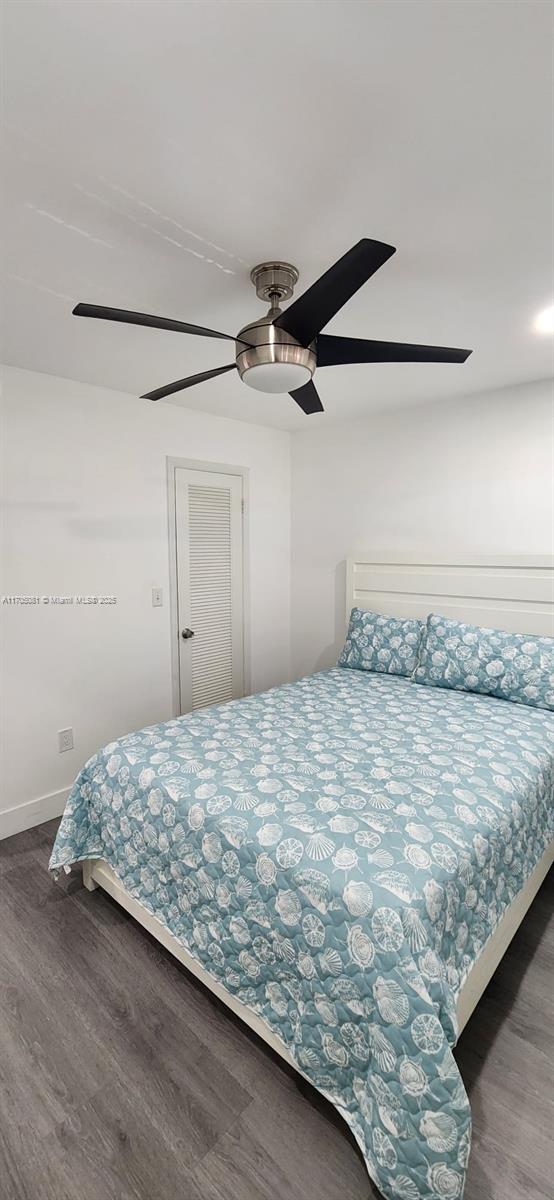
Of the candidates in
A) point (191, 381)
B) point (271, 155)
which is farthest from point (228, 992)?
point (271, 155)

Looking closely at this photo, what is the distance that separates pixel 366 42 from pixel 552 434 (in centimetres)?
236

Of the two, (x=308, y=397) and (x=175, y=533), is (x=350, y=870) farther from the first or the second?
(x=175, y=533)

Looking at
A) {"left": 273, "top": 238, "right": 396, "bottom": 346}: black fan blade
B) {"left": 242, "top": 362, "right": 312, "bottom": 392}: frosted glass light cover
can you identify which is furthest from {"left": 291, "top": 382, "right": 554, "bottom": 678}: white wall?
{"left": 273, "top": 238, "right": 396, "bottom": 346}: black fan blade

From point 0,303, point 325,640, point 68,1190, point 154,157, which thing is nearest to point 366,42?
point 154,157

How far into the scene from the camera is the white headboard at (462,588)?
9.60 feet

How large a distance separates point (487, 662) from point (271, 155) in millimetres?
2399

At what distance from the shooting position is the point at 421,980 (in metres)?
1.19

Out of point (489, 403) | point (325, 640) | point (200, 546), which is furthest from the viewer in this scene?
point (325, 640)

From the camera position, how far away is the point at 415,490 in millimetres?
3482

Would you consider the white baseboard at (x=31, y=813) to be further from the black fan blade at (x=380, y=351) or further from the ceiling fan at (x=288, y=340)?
the black fan blade at (x=380, y=351)

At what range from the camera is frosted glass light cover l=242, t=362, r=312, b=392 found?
1.69 m

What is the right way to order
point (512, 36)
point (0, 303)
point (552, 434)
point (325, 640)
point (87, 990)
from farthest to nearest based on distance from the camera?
1. point (325, 640)
2. point (552, 434)
3. point (0, 303)
4. point (87, 990)
5. point (512, 36)

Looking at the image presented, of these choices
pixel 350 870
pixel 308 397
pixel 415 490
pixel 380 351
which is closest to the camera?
pixel 350 870

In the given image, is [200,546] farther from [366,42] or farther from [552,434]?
[366,42]
